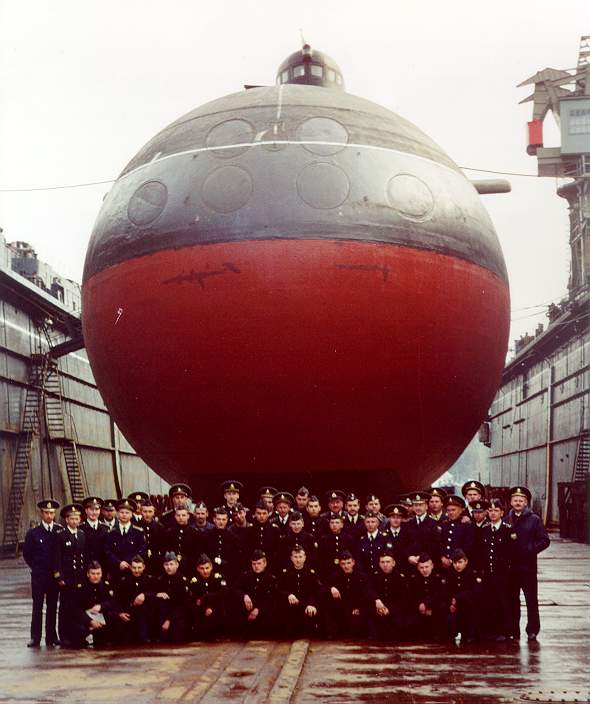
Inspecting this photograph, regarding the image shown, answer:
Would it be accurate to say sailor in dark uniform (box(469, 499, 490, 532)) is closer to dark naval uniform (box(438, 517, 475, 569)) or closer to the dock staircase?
dark naval uniform (box(438, 517, 475, 569))

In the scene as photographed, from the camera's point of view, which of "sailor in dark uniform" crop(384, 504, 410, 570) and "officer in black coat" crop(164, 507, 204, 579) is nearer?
"sailor in dark uniform" crop(384, 504, 410, 570)

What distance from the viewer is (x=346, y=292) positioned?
32.7 feet

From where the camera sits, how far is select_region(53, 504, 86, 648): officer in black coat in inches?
341

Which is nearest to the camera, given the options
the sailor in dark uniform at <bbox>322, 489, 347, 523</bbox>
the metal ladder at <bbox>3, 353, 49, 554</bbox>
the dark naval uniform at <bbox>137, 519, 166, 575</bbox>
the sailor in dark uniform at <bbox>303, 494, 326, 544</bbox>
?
the dark naval uniform at <bbox>137, 519, 166, 575</bbox>

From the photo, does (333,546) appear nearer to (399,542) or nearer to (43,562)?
(399,542)

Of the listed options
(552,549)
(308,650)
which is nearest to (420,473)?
(308,650)

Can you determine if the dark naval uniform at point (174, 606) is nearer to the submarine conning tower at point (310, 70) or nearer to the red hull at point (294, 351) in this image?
the red hull at point (294, 351)

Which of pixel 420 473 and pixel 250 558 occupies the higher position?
pixel 420 473

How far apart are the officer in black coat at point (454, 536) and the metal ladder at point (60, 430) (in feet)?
49.1

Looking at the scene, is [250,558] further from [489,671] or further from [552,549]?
[552,549]

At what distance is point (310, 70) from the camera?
13984 mm

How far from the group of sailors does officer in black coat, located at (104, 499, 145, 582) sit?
1 cm

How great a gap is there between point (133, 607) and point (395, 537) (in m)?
2.68

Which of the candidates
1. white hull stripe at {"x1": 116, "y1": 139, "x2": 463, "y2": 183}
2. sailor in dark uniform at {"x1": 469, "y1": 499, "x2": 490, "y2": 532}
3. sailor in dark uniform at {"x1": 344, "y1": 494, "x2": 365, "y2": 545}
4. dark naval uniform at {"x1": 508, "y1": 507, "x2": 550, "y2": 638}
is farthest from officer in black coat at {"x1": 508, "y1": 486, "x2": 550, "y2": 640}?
white hull stripe at {"x1": 116, "y1": 139, "x2": 463, "y2": 183}
